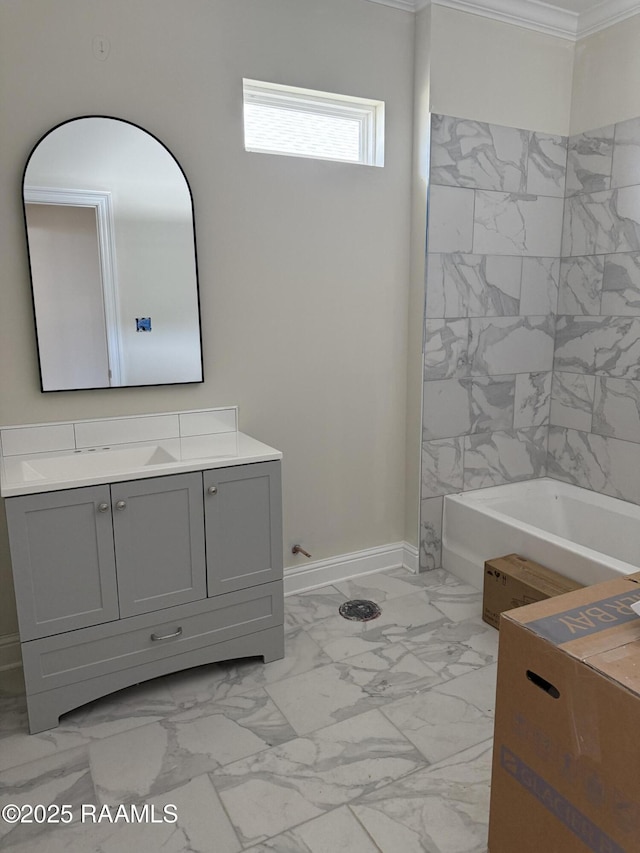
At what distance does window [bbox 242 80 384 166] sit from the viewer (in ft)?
8.98

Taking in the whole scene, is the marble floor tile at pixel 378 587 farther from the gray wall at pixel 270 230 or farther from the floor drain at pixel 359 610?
the gray wall at pixel 270 230

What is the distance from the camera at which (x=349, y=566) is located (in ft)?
10.5

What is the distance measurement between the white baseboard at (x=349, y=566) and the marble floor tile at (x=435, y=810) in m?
1.25

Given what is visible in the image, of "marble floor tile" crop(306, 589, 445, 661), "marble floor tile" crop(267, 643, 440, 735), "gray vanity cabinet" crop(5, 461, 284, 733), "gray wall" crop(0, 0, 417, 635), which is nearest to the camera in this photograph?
"gray vanity cabinet" crop(5, 461, 284, 733)

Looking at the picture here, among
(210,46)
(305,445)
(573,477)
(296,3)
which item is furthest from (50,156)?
(573,477)

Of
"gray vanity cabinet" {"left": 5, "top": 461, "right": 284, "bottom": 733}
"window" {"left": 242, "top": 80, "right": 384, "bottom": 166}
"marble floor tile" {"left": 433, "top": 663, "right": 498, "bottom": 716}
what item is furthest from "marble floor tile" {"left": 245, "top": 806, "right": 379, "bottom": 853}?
"window" {"left": 242, "top": 80, "right": 384, "bottom": 166}

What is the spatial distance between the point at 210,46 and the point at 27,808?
277 cm

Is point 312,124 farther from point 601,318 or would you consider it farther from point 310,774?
point 310,774

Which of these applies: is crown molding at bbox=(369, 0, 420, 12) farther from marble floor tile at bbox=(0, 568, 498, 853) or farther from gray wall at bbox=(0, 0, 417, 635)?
marble floor tile at bbox=(0, 568, 498, 853)

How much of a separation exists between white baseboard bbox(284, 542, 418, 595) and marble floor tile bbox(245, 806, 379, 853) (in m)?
1.35

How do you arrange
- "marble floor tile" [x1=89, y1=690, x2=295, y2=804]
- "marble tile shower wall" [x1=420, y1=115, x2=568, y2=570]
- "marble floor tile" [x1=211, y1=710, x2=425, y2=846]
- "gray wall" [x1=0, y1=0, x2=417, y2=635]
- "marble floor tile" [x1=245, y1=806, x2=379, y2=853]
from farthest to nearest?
"marble tile shower wall" [x1=420, y1=115, x2=568, y2=570] < "gray wall" [x1=0, y1=0, x2=417, y2=635] < "marble floor tile" [x1=89, y1=690, x2=295, y2=804] < "marble floor tile" [x1=211, y1=710, x2=425, y2=846] < "marble floor tile" [x1=245, y1=806, x2=379, y2=853]

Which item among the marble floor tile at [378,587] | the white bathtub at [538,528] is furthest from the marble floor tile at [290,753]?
the white bathtub at [538,528]

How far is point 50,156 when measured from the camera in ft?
7.47

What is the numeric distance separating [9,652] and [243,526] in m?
1.09
